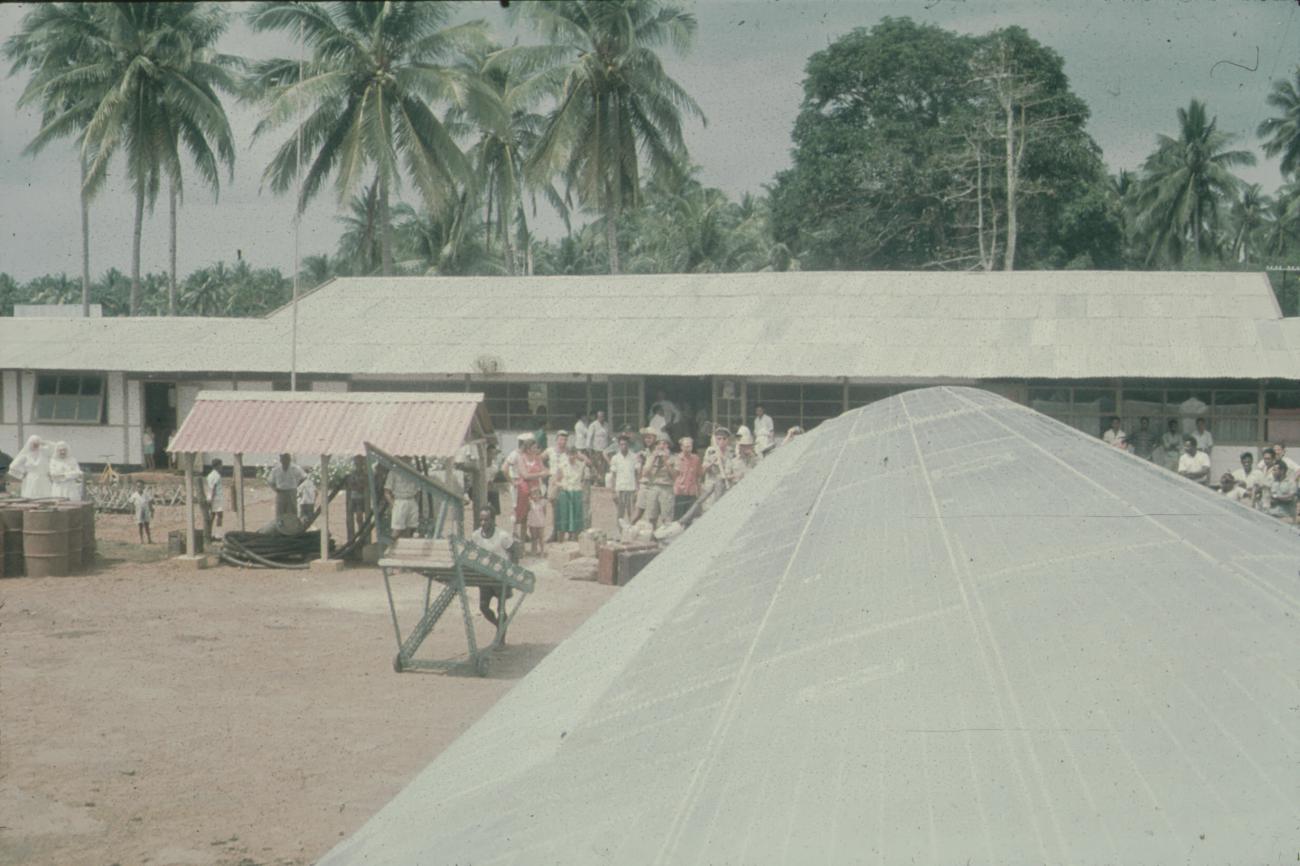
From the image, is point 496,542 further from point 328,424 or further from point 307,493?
point 307,493

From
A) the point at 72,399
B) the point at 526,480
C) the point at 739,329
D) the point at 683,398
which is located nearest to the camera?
the point at 526,480

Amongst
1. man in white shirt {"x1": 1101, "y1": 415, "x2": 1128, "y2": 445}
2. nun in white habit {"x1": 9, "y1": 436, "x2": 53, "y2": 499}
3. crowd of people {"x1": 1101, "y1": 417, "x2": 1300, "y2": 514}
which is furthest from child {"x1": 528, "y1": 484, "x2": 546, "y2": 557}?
man in white shirt {"x1": 1101, "y1": 415, "x2": 1128, "y2": 445}

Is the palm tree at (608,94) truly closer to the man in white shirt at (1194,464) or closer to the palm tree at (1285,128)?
the man in white shirt at (1194,464)

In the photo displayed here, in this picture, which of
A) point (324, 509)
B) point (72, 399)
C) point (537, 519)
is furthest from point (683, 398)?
point (72, 399)

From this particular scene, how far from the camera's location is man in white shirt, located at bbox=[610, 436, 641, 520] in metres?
17.2

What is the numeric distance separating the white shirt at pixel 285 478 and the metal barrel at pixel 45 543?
7.97 ft

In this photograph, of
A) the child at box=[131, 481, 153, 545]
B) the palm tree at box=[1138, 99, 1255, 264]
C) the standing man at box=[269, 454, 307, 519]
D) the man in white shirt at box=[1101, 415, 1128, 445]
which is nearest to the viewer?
the standing man at box=[269, 454, 307, 519]

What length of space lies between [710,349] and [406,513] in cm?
Answer: 936

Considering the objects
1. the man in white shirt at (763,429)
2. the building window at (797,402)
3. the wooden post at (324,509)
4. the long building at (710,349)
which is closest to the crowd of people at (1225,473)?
the long building at (710,349)

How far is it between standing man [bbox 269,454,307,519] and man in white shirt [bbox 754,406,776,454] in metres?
7.28

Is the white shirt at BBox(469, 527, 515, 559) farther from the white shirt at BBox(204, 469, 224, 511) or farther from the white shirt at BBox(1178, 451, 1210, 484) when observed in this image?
the white shirt at BBox(1178, 451, 1210, 484)

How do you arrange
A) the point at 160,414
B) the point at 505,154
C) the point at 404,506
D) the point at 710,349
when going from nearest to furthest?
the point at 404,506
the point at 710,349
the point at 160,414
the point at 505,154

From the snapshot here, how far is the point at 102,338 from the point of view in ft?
88.7

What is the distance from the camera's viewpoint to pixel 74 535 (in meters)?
15.8
